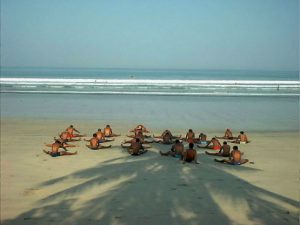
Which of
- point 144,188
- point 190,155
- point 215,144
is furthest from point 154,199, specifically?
point 215,144

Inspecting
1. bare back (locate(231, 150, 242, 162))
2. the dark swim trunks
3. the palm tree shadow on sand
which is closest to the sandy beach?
the palm tree shadow on sand

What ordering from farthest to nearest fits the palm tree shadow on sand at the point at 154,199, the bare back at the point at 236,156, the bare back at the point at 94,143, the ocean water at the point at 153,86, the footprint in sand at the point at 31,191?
the ocean water at the point at 153,86
the bare back at the point at 94,143
the bare back at the point at 236,156
the footprint in sand at the point at 31,191
the palm tree shadow on sand at the point at 154,199

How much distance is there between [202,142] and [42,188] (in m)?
6.53

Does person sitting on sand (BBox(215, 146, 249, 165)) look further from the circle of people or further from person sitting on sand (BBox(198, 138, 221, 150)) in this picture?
person sitting on sand (BBox(198, 138, 221, 150))

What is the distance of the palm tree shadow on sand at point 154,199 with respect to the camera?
6598mm

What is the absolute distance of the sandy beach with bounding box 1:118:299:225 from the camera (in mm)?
6707

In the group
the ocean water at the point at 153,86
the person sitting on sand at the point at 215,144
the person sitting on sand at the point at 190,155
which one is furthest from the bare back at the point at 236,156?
the ocean water at the point at 153,86

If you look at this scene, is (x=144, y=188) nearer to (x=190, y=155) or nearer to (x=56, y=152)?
(x=190, y=155)

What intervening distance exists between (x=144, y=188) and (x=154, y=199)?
662 mm

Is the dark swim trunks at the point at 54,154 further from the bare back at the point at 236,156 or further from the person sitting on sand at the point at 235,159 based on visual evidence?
Answer: the bare back at the point at 236,156

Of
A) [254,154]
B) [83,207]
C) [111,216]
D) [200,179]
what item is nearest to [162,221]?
[111,216]

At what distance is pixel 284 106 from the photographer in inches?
958

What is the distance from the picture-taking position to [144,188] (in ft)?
27.0

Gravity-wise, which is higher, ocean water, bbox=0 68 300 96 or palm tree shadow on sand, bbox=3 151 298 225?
ocean water, bbox=0 68 300 96
